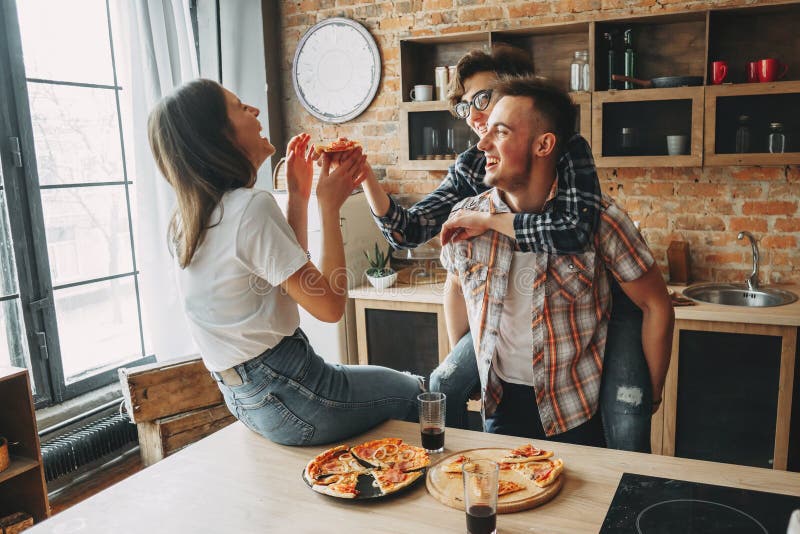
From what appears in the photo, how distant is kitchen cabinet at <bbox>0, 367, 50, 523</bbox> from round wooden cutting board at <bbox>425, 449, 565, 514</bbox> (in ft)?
6.16

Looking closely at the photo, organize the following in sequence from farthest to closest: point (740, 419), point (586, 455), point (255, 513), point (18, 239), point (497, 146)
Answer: point (18, 239), point (740, 419), point (497, 146), point (586, 455), point (255, 513)

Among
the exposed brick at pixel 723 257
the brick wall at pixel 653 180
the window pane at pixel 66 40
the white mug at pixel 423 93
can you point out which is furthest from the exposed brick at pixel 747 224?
the window pane at pixel 66 40

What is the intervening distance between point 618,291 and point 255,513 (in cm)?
120

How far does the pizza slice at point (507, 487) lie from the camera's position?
1326 millimetres

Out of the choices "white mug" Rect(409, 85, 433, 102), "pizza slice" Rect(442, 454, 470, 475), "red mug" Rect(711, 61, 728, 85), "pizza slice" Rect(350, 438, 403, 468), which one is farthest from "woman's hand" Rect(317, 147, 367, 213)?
"red mug" Rect(711, 61, 728, 85)

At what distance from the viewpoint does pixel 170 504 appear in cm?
140

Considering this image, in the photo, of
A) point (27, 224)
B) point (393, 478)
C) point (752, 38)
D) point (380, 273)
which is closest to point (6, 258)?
point (27, 224)

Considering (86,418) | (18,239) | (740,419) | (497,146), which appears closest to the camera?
(497,146)

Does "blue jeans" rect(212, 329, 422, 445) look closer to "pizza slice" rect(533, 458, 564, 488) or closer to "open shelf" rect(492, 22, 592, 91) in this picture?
"pizza slice" rect(533, 458, 564, 488)

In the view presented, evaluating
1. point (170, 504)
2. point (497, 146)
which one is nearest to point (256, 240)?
point (170, 504)

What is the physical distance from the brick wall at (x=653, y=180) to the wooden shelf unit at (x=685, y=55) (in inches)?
3.8

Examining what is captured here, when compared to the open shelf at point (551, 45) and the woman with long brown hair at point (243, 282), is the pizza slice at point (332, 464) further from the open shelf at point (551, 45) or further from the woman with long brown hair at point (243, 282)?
the open shelf at point (551, 45)

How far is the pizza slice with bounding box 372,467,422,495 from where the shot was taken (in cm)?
138

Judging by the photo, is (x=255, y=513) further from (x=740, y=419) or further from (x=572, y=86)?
(x=572, y=86)
